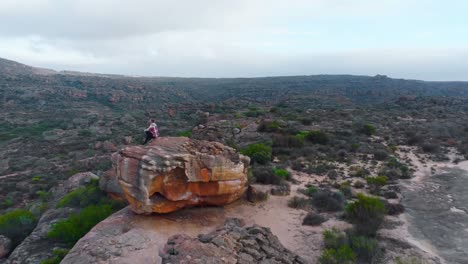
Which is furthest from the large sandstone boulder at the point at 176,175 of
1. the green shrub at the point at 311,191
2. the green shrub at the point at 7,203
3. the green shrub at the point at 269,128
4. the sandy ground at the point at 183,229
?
the green shrub at the point at 269,128

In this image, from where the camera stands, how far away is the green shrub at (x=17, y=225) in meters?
12.1

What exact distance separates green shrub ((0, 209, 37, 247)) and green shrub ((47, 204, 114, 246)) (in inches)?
66.7

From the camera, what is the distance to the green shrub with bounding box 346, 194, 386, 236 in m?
10.3

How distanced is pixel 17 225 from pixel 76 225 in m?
3.02

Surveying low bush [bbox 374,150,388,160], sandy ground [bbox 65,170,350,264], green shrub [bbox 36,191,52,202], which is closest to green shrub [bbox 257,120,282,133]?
low bush [bbox 374,150,388,160]

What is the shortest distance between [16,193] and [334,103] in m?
51.5

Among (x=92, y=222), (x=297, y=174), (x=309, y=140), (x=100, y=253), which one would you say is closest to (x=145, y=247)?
(x=100, y=253)

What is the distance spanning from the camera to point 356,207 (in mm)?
10992

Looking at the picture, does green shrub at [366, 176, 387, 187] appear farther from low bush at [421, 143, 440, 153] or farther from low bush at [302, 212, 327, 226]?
low bush at [421, 143, 440, 153]

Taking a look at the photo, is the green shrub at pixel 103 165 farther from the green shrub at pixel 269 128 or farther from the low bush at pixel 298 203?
the low bush at pixel 298 203

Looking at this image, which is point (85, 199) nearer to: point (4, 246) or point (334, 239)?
point (4, 246)

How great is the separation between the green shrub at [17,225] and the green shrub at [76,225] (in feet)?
5.56

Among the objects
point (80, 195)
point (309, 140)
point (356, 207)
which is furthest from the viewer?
point (309, 140)

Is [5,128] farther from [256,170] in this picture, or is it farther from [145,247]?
[145,247]
